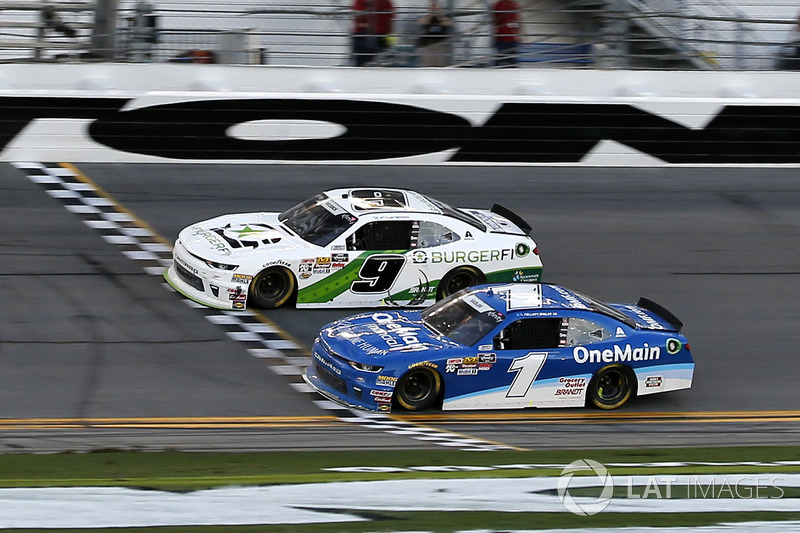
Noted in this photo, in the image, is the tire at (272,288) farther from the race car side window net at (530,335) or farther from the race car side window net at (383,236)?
the race car side window net at (530,335)

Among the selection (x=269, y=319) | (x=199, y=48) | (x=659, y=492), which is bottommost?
(x=269, y=319)

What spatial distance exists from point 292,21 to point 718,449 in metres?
9.96

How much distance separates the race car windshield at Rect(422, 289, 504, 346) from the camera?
9.85 m

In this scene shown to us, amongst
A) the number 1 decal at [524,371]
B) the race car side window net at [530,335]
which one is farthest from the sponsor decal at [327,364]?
the number 1 decal at [524,371]

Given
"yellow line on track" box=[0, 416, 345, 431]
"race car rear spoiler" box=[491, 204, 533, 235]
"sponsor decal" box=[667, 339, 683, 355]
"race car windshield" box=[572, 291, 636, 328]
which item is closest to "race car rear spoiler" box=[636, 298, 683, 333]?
"sponsor decal" box=[667, 339, 683, 355]

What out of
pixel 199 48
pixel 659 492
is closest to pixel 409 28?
pixel 199 48

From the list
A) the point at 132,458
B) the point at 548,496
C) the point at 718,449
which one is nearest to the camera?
the point at 548,496

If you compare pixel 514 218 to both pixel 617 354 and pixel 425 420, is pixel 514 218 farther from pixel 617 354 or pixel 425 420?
pixel 425 420

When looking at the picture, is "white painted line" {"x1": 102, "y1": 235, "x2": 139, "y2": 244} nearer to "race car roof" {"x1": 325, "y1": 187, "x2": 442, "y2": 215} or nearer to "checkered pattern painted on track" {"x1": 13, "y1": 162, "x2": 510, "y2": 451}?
"checkered pattern painted on track" {"x1": 13, "y1": 162, "x2": 510, "y2": 451}

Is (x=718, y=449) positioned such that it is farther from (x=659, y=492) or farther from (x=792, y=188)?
(x=792, y=188)

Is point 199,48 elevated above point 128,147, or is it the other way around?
point 199,48

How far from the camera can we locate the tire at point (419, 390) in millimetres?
9523

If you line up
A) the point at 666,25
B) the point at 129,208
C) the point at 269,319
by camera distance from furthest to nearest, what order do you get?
the point at 666,25, the point at 129,208, the point at 269,319

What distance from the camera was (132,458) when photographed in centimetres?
809
